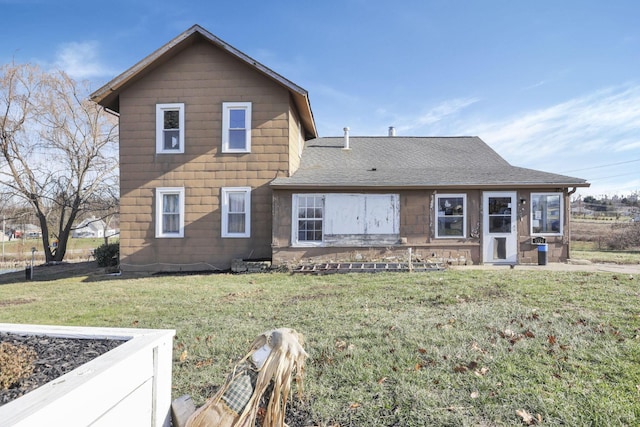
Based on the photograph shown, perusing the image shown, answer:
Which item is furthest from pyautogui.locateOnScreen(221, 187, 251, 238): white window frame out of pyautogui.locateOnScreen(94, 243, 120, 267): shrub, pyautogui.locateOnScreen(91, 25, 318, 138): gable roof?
pyautogui.locateOnScreen(94, 243, 120, 267): shrub

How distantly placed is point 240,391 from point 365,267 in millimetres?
8462

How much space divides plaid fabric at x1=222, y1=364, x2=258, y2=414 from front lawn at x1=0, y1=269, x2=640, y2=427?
861mm

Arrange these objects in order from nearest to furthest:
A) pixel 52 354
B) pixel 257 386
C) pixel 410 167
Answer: pixel 257 386
pixel 52 354
pixel 410 167

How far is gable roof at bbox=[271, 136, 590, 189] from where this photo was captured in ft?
37.0

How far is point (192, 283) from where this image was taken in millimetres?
9680

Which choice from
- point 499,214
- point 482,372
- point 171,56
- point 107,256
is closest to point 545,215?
point 499,214

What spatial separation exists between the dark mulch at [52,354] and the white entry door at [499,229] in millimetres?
11450

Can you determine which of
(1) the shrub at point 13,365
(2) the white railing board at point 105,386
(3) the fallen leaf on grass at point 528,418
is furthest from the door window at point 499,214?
(1) the shrub at point 13,365

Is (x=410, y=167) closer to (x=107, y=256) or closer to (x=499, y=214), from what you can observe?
(x=499, y=214)

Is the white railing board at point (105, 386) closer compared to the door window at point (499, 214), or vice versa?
the white railing board at point (105, 386)

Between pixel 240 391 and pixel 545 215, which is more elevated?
pixel 545 215

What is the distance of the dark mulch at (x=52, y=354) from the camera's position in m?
Answer: 2.16

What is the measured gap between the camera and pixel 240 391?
2326 millimetres

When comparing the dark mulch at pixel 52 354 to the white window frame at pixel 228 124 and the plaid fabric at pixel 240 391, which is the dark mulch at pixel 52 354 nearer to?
the plaid fabric at pixel 240 391
